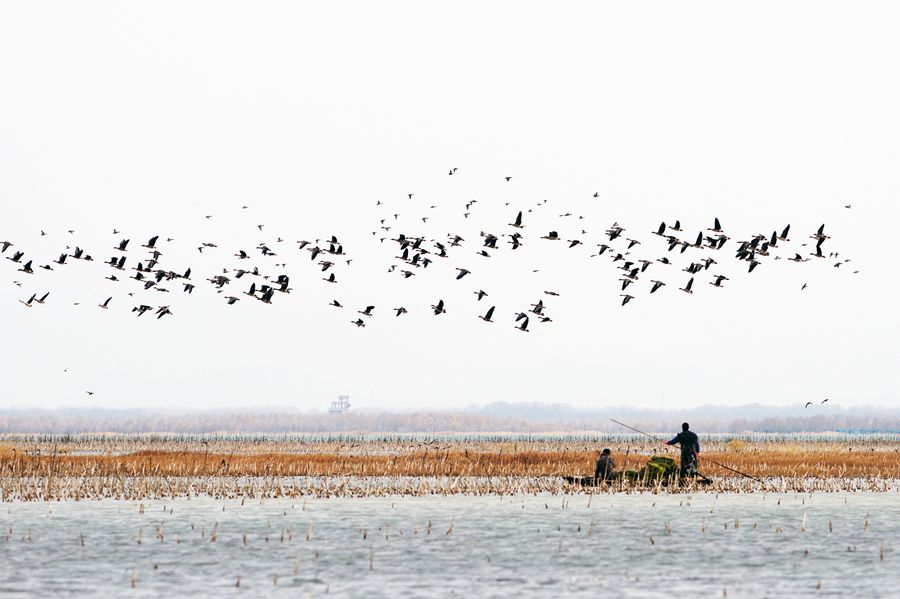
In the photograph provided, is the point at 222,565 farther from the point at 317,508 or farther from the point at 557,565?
the point at 317,508

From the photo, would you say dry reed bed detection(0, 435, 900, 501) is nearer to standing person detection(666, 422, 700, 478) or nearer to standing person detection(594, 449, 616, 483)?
standing person detection(594, 449, 616, 483)

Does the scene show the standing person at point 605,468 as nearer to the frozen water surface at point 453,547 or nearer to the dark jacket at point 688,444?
the frozen water surface at point 453,547

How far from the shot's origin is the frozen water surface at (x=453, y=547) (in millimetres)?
20500

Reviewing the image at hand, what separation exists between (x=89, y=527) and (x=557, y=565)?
11935 mm

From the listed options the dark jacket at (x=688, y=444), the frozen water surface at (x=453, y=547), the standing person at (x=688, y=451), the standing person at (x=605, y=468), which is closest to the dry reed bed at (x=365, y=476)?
the standing person at (x=605, y=468)

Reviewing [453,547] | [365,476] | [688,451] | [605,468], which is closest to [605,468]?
[605,468]

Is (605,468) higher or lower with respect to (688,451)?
lower

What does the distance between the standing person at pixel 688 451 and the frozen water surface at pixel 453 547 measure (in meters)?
1.63

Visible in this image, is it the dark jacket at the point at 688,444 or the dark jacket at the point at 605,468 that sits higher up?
the dark jacket at the point at 688,444

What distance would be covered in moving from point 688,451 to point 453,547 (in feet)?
44.7

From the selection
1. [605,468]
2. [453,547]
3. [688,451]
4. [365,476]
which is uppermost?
[688,451]

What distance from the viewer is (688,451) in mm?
36594

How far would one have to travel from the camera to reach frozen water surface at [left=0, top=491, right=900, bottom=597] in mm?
20500

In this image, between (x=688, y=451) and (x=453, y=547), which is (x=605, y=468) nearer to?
(x=688, y=451)
